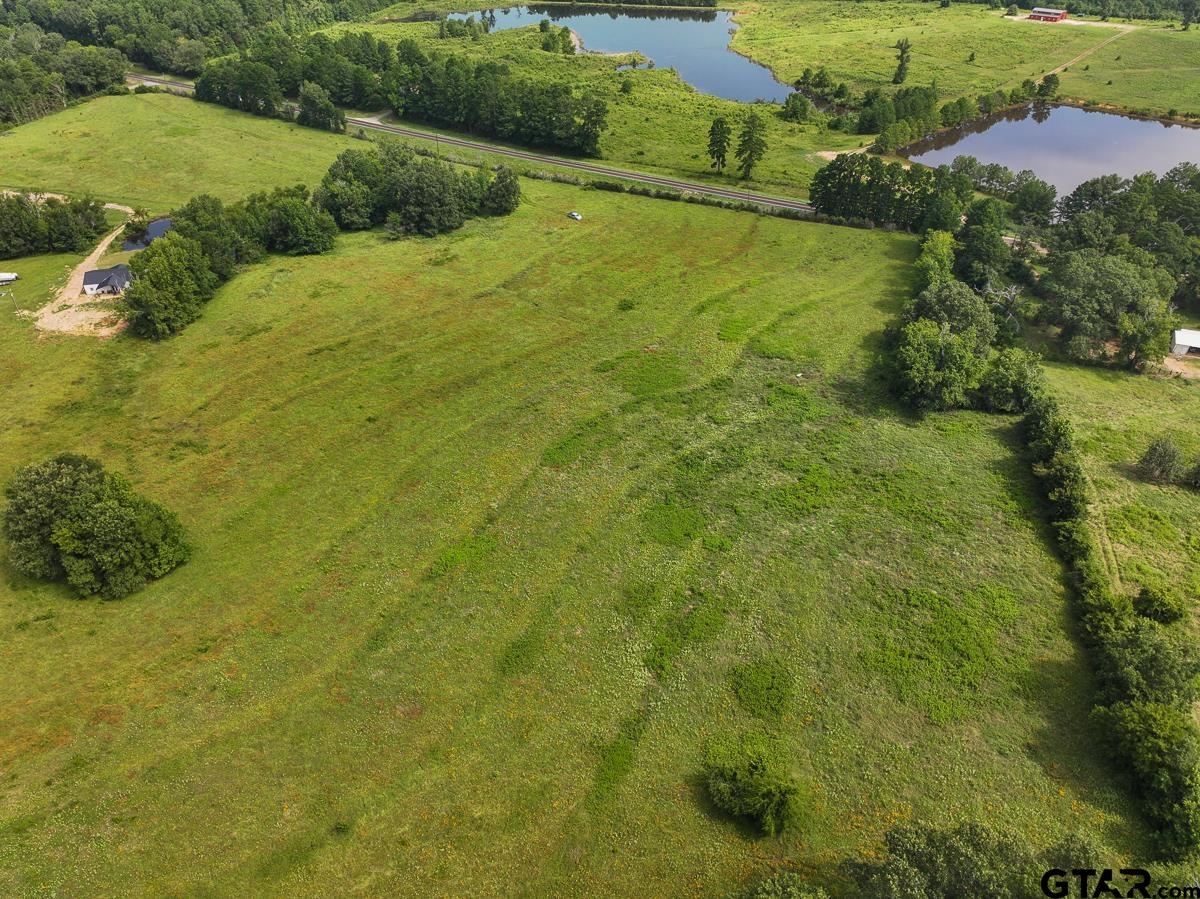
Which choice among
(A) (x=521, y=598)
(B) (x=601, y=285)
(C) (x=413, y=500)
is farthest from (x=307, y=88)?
(A) (x=521, y=598)

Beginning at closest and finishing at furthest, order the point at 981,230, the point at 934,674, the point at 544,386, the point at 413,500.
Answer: the point at 934,674
the point at 413,500
the point at 544,386
the point at 981,230

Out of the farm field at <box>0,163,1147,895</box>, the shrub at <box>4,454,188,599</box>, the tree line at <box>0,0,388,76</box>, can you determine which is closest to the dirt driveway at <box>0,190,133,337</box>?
the farm field at <box>0,163,1147,895</box>

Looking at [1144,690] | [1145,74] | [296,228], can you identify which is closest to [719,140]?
[296,228]

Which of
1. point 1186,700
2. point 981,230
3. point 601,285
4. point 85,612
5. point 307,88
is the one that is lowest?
point 85,612

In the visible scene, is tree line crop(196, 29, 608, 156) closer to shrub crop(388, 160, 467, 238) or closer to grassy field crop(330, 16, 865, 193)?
grassy field crop(330, 16, 865, 193)

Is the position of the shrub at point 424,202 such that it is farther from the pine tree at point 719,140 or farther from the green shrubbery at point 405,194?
the pine tree at point 719,140

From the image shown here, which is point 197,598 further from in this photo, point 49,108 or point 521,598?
point 49,108

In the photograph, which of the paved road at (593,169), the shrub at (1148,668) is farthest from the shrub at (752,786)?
the paved road at (593,169)
